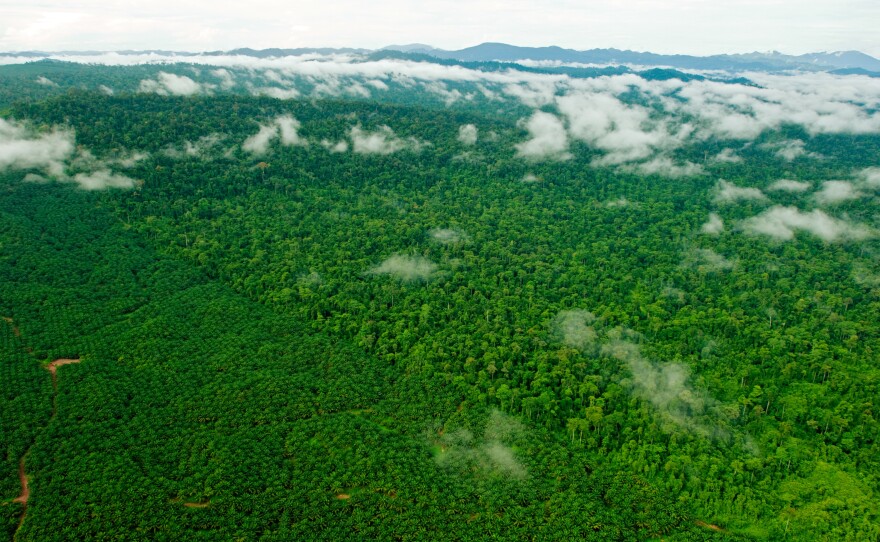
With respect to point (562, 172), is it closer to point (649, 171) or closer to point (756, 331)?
point (649, 171)

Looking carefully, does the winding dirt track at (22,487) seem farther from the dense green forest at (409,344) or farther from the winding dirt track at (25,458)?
the dense green forest at (409,344)

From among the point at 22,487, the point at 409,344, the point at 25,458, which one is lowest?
Answer: the point at 22,487

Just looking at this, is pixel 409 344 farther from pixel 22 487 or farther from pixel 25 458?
pixel 22 487

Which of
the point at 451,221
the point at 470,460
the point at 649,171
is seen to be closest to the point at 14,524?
the point at 470,460

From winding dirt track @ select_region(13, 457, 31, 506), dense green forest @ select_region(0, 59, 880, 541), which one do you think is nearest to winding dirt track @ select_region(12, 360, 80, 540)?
winding dirt track @ select_region(13, 457, 31, 506)

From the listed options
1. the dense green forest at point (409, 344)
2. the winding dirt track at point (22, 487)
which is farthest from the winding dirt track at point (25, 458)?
the dense green forest at point (409, 344)

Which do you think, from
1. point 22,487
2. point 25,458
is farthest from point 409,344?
point 22,487

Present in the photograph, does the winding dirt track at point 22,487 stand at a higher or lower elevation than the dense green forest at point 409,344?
lower

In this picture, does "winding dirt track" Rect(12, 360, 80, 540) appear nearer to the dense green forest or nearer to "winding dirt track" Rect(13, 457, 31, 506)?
"winding dirt track" Rect(13, 457, 31, 506)
